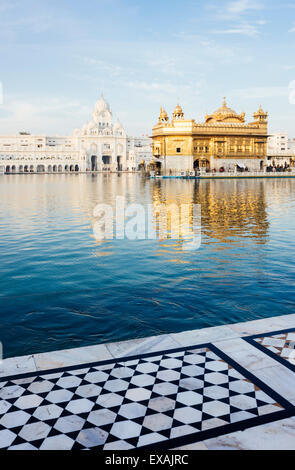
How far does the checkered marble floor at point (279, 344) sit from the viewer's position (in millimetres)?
5988

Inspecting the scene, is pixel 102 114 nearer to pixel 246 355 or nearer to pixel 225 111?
pixel 225 111

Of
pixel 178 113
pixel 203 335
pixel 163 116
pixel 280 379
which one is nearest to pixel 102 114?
pixel 163 116

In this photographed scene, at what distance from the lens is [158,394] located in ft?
16.7

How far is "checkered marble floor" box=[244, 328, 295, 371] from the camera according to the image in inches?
236

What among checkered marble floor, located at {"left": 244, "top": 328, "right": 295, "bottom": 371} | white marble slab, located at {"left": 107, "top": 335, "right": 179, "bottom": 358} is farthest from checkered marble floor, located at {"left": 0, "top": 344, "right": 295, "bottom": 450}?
checkered marble floor, located at {"left": 244, "top": 328, "right": 295, "bottom": 371}

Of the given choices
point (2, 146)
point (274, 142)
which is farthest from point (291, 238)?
point (2, 146)

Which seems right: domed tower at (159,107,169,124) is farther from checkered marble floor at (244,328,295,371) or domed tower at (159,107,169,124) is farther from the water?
checkered marble floor at (244,328,295,371)

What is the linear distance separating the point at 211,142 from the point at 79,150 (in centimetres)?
8368

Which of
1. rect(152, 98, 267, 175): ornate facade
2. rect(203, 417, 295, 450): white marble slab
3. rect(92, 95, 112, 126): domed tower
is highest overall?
rect(92, 95, 112, 126): domed tower

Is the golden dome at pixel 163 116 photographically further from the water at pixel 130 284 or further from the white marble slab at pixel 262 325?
the white marble slab at pixel 262 325

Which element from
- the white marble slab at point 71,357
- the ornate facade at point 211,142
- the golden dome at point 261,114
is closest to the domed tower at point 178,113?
the ornate facade at point 211,142

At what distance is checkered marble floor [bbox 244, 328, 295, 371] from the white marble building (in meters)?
144

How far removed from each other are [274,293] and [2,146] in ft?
544

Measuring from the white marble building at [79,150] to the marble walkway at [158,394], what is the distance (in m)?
144
